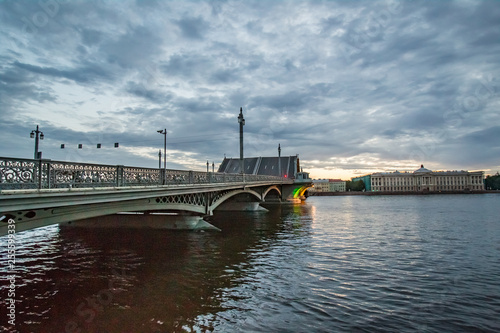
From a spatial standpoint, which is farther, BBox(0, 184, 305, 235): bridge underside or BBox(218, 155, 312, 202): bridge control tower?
BBox(218, 155, 312, 202): bridge control tower

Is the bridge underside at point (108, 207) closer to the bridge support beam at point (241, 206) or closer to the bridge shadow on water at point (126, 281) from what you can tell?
the bridge shadow on water at point (126, 281)

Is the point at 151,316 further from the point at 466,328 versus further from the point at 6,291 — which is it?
the point at 466,328

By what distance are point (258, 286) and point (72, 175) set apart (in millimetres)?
7479

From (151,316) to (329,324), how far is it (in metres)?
4.41

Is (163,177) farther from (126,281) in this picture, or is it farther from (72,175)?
(126,281)

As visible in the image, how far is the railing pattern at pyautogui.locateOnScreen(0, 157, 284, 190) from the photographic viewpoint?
8859mm

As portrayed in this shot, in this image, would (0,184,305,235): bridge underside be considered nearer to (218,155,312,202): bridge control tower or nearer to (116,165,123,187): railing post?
(116,165,123,187): railing post

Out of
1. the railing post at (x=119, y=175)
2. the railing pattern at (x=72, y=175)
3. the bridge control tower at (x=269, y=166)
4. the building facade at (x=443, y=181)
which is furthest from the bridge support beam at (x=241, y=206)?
the building facade at (x=443, y=181)

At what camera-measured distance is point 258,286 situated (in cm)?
1095

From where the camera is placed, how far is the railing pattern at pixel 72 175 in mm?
8859

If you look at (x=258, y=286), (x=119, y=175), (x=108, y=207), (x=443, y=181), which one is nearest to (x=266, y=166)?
(x=119, y=175)

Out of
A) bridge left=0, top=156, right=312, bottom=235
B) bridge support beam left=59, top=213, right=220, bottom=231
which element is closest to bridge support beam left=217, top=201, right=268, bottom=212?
bridge left=0, top=156, right=312, bottom=235

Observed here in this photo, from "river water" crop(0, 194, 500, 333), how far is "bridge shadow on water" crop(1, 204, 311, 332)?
0.04 meters

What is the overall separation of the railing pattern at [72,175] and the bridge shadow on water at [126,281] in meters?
3.41
